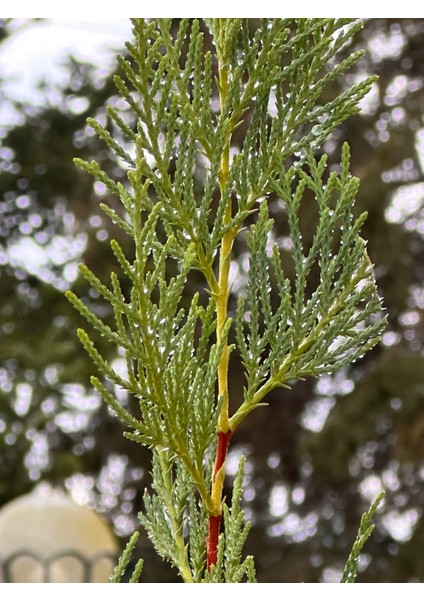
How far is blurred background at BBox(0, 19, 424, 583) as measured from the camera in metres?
4.31

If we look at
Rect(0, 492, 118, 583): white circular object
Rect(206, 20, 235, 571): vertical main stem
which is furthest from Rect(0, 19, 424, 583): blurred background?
Rect(206, 20, 235, 571): vertical main stem

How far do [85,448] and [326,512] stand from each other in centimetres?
132

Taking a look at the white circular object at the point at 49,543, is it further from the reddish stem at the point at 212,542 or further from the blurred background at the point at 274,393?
the reddish stem at the point at 212,542

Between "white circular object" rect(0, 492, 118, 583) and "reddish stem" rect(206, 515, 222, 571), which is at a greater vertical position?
"reddish stem" rect(206, 515, 222, 571)

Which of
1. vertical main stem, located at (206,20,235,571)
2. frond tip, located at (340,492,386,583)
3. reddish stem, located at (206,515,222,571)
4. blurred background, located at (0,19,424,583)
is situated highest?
vertical main stem, located at (206,20,235,571)

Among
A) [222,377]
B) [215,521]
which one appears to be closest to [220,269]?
[222,377]

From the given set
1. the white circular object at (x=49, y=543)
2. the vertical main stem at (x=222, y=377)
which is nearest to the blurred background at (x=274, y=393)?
the white circular object at (x=49, y=543)

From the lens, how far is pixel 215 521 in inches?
27.6

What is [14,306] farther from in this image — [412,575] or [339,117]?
[339,117]

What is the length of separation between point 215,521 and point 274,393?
4.15m

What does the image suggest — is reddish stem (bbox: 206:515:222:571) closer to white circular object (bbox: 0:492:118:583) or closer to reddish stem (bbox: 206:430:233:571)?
reddish stem (bbox: 206:430:233:571)

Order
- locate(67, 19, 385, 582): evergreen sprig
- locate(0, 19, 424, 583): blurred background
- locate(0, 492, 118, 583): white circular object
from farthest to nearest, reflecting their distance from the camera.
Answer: locate(0, 19, 424, 583): blurred background < locate(0, 492, 118, 583): white circular object < locate(67, 19, 385, 582): evergreen sprig

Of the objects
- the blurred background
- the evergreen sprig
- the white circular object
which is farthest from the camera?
the blurred background

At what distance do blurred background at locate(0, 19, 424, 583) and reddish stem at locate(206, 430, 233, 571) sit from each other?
345cm
